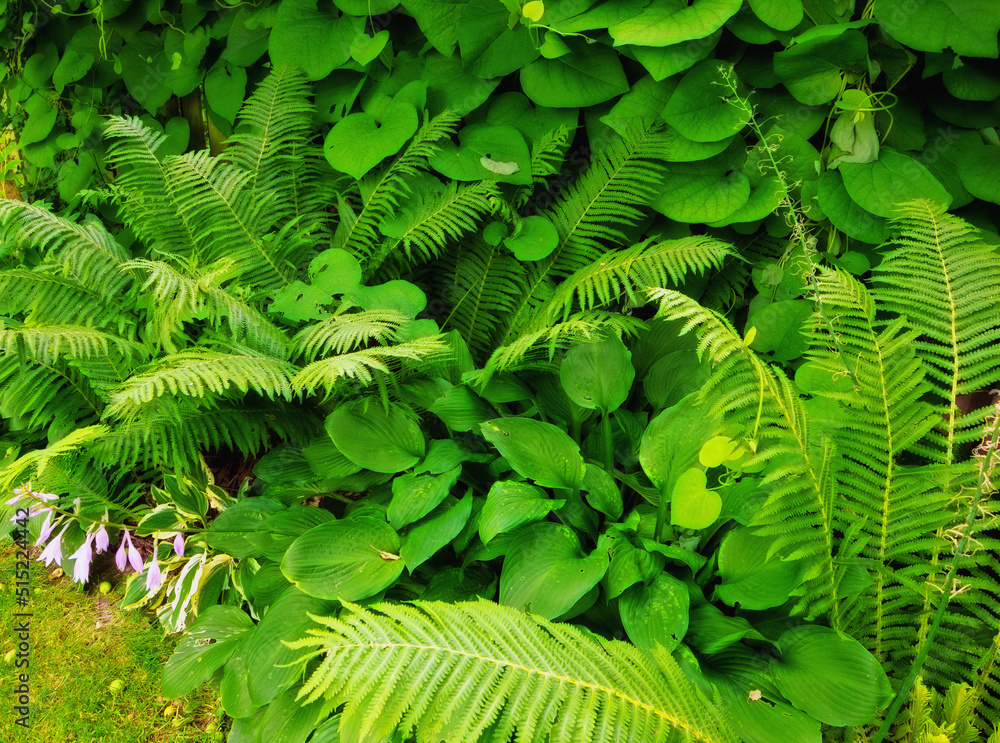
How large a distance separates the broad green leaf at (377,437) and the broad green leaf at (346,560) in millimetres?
149

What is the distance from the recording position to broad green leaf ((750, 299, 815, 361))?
6.20 feet

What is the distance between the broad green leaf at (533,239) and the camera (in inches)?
81.5

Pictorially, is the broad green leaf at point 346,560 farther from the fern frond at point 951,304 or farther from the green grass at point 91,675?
the fern frond at point 951,304

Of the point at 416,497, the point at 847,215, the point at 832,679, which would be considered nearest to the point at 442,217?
the point at 416,497

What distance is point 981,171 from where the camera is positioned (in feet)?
5.85

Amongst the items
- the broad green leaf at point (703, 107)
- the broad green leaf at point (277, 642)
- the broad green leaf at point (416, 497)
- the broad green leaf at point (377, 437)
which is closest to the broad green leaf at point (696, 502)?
the broad green leaf at point (416, 497)

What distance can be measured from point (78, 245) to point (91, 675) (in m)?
1.27

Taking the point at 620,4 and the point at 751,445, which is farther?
the point at 620,4

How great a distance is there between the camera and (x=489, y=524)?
1.48 meters

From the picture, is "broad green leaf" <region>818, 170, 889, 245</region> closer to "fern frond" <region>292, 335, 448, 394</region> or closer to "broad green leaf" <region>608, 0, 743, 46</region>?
"broad green leaf" <region>608, 0, 743, 46</region>

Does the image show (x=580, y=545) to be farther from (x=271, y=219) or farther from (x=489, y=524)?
(x=271, y=219)

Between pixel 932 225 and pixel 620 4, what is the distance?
3.32 feet

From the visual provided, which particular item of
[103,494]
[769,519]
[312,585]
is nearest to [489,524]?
[312,585]

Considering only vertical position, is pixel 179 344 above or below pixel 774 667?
above
